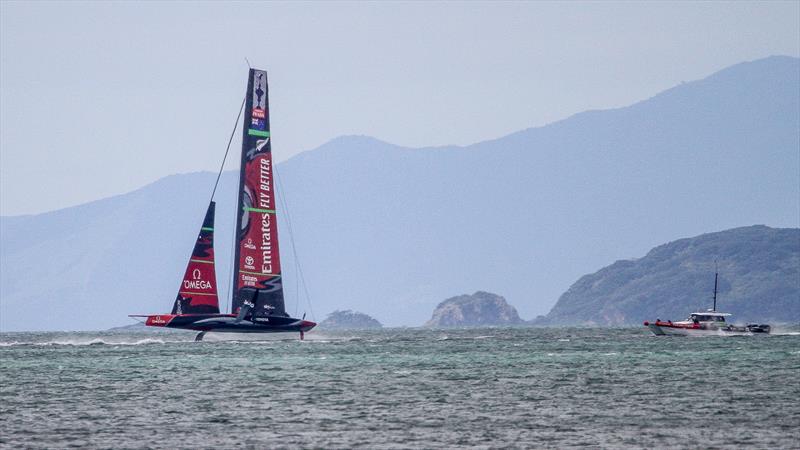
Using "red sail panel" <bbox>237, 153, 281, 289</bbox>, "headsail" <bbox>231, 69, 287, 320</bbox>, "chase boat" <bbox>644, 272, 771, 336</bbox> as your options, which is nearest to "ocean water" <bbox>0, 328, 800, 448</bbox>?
"headsail" <bbox>231, 69, 287, 320</bbox>

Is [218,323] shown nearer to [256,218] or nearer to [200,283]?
[200,283]

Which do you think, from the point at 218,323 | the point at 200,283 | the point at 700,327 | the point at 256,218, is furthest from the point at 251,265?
the point at 700,327

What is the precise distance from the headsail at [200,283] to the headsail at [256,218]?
3.56 metres

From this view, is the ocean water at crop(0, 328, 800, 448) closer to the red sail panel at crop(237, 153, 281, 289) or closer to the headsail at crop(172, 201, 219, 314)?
the red sail panel at crop(237, 153, 281, 289)

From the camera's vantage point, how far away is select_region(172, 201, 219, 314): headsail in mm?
133875

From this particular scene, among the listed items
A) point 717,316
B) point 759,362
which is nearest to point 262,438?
point 759,362

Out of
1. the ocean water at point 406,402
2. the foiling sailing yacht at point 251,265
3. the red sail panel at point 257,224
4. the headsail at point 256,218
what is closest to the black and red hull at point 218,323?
the foiling sailing yacht at point 251,265

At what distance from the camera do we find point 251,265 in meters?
133

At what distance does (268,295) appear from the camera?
13375 cm

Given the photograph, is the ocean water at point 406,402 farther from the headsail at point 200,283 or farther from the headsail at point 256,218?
the headsail at point 200,283

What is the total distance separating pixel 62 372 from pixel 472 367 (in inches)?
1094

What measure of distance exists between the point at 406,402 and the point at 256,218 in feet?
213

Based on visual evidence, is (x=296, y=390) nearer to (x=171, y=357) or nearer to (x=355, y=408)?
(x=355, y=408)

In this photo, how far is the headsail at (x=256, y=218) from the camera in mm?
132000
